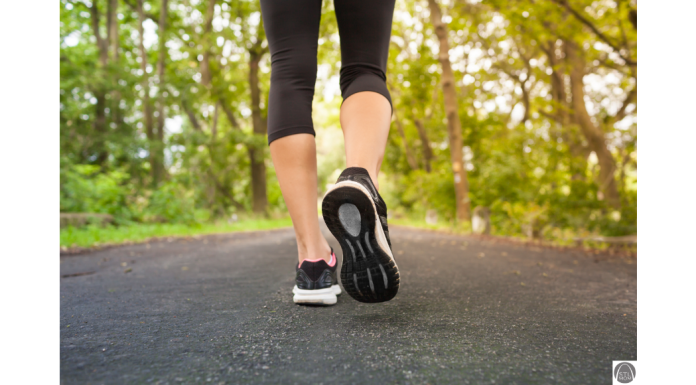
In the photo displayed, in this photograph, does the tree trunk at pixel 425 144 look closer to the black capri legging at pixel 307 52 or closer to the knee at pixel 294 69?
the black capri legging at pixel 307 52

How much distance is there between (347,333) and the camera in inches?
40.4

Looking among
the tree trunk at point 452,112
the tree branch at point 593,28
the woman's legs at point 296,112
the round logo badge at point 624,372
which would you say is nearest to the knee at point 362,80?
the woman's legs at point 296,112

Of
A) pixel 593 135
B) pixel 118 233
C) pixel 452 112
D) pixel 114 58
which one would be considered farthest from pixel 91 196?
pixel 593 135

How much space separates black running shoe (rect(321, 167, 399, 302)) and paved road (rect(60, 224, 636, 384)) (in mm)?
126

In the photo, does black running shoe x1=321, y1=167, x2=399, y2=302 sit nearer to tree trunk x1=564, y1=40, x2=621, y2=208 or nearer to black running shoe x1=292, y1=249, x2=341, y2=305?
black running shoe x1=292, y1=249, x2=341, y2=305

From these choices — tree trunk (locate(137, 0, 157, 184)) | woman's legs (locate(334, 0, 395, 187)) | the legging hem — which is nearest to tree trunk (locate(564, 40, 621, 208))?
woman's legs (locate(334, 0, 395, 187))

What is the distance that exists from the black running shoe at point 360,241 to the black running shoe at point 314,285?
0.27 m

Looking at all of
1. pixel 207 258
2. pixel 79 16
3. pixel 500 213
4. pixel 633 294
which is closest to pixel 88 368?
pixel 633 294

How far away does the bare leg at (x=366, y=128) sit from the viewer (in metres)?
1.22

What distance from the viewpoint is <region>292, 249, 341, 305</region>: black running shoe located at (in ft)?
4.32

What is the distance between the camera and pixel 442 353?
886 millimetres

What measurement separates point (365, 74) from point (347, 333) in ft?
3.03

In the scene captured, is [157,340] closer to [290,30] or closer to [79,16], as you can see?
[290,30]

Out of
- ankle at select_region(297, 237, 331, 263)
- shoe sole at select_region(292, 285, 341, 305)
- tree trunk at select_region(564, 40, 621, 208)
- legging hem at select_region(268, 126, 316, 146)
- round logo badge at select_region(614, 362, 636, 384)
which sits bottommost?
round logo badge at select_region(614, 362, 636, 384)
